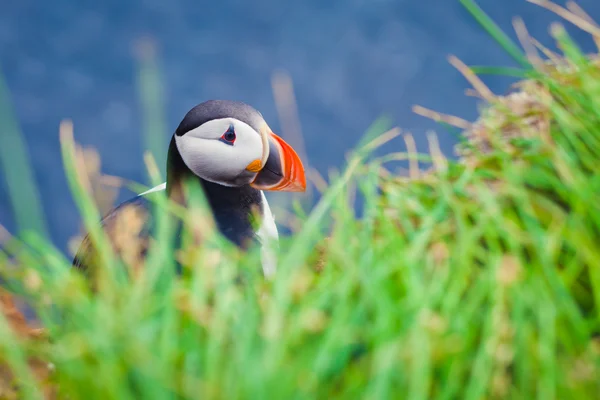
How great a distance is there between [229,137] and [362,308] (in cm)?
193

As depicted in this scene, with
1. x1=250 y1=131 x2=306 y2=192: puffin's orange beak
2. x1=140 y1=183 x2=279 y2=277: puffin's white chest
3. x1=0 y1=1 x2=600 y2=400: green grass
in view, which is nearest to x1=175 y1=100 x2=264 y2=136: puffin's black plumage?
x1=250 y1=131 x2=306 y2=192: puffin's orange beak

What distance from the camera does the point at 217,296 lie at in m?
1.31

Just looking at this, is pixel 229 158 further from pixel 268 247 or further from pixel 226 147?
pixel 268 247

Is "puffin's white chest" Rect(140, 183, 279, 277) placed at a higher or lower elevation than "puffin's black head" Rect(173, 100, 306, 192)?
lower

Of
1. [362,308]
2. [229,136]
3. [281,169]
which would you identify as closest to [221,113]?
[229,136]

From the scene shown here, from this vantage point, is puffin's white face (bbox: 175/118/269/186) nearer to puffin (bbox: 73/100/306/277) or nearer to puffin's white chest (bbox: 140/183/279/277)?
puffin (bbox: 73/100/306/277)

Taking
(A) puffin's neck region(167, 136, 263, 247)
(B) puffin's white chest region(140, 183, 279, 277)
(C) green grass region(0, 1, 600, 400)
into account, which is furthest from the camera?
(A) puffin's neck region(167, 136, 263, 247)

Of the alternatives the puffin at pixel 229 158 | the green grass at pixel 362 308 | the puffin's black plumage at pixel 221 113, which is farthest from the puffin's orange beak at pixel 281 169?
the green grass at pixel 362 308

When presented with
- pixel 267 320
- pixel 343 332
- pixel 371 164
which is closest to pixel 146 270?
pixel 267 320

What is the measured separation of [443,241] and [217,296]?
0.50 meters

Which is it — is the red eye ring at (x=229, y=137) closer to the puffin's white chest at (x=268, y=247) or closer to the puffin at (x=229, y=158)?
the puffin at (x=229, y=158)

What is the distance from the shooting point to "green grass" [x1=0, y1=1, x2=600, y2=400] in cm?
119

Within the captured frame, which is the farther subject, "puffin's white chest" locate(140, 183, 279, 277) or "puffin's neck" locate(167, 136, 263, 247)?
"puffin's neck" locate(167, 136, 263, 247)

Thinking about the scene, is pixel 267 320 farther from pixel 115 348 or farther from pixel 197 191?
pixel 197 191
